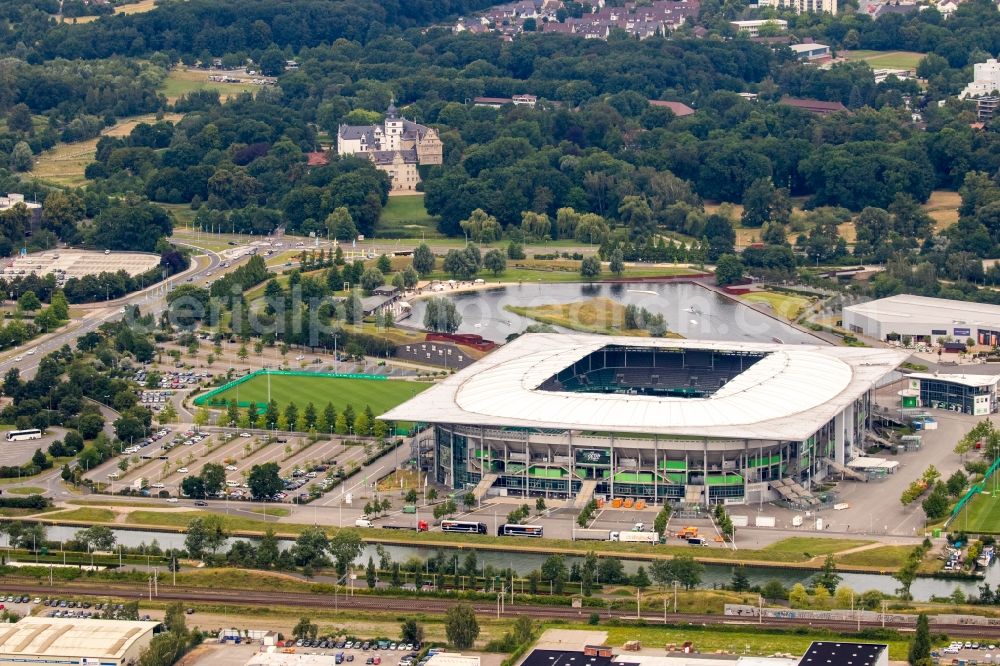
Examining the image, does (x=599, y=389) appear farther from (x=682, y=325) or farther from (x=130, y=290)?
(x=130, y=290)

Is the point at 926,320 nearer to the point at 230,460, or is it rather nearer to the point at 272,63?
the point at 230,460

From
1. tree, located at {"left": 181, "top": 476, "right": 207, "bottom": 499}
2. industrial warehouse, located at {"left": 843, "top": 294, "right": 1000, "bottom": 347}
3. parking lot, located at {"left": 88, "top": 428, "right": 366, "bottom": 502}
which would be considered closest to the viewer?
tree, located at {"left": 181, "top": 476, "right": 207, "bottom": 499}

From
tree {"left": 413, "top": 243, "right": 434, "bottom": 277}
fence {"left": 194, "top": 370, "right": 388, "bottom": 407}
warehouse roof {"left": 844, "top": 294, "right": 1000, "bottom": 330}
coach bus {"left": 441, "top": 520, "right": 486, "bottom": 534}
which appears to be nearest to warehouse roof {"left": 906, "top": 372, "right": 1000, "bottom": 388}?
warehouse roof {"left": 844, "top": 294, "right": 1000, "bottom": 330}

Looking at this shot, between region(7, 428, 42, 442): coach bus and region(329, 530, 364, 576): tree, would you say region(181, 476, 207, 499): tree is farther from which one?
region(7, 428, 42, 442): coach bus

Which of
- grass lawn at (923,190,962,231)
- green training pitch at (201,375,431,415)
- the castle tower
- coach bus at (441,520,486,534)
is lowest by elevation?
coach bus at (441,520,486,534)

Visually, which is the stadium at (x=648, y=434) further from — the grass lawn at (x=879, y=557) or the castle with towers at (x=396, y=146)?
the castle with towers at (x=396, y=146)

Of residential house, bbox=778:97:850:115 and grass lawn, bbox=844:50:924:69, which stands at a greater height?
grass lawn, bbox=844:50:924:69

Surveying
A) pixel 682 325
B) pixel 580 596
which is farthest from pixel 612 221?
pixel 580 596
